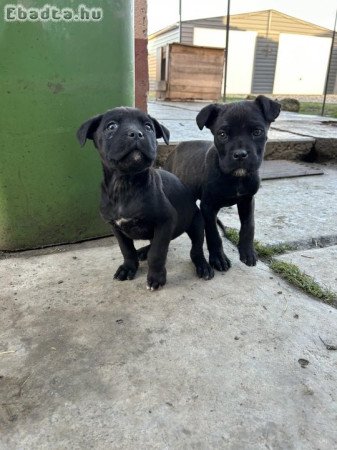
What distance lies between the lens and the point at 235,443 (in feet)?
4.67

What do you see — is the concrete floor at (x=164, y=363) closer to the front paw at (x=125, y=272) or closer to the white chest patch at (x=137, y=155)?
the front paw at (x=125, y=272)

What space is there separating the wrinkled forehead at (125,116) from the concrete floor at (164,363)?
995 millimetres

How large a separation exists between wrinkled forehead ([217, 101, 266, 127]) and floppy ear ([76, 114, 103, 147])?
75 cm

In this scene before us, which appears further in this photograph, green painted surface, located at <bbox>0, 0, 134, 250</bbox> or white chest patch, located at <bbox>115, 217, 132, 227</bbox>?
green painted surface, located at <bbox>0, 0, 134, 250</bbox>

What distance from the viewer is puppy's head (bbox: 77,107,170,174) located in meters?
2.06

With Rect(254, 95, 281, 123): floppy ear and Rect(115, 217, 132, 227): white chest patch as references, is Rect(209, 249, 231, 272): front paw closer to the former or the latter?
Rect(115, 217, 132, 227): white chest patch

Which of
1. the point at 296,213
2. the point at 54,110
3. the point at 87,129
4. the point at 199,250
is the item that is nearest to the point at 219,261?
the point at 199,250

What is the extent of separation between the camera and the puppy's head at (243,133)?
93.6 inches

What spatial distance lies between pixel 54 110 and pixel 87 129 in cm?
66

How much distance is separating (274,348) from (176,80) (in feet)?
42.6

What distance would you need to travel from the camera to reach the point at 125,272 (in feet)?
8.60

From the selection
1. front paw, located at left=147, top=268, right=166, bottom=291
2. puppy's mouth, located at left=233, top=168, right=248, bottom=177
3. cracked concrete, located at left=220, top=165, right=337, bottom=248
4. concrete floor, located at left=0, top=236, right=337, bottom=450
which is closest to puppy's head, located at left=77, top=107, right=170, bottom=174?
puppy's mouth, located at left=233, top=168, right=248, bottom=177

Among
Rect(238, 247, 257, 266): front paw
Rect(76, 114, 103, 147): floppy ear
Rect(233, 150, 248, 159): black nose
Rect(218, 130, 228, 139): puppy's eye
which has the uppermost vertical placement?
Rect(76, 114, 103, 147): floppy ear

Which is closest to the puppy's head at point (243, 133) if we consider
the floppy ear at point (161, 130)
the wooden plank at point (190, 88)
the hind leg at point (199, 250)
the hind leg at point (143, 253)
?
the floppy ear at point (161, 130)
